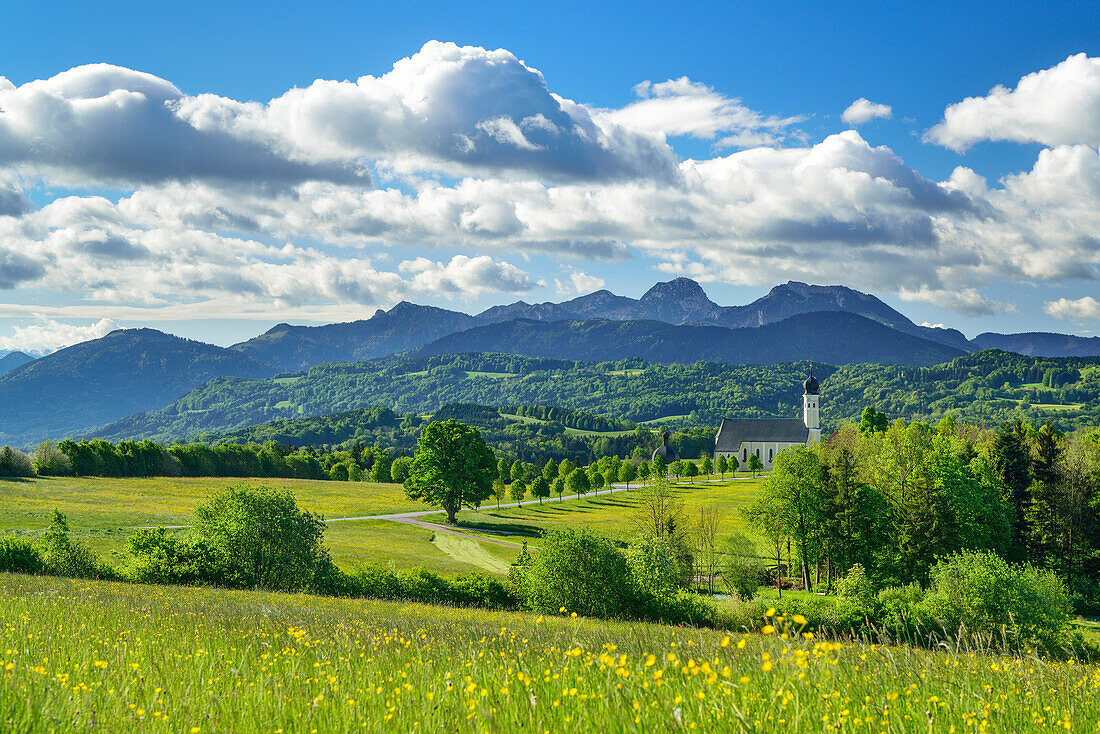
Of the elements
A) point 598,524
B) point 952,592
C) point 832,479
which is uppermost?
point 832,479

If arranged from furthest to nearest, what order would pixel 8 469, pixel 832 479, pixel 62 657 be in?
pixel 8 469, pixel 832 479, pixel 62 657

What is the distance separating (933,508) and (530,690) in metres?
56.4

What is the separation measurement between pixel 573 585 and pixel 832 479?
102 feet

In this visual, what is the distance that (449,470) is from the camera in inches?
3278

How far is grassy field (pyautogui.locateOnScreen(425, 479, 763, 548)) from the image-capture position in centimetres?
8162

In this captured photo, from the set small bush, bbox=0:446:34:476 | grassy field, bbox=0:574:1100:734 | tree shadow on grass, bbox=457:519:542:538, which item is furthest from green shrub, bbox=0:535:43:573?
small bush, bbox=0:446:34:476

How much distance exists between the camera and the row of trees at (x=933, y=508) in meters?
52.2

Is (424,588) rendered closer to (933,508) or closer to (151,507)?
(933,508)

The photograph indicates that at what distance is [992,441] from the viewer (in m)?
62.6

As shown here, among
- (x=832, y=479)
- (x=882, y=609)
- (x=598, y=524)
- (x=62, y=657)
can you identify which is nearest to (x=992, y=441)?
(x=832, y=479)

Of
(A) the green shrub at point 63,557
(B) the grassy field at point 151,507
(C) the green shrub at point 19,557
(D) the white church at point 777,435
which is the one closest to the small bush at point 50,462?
(B) the grassy field at point 151,507

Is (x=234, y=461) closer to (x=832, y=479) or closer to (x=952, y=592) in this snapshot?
(x=832, y=479)

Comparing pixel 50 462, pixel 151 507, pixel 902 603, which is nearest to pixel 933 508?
pixel 902 603

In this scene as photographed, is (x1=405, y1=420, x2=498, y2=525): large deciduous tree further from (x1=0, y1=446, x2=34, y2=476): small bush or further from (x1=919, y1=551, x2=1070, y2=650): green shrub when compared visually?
(x1=0, y1=446, x2=34, y2=476): small bush
